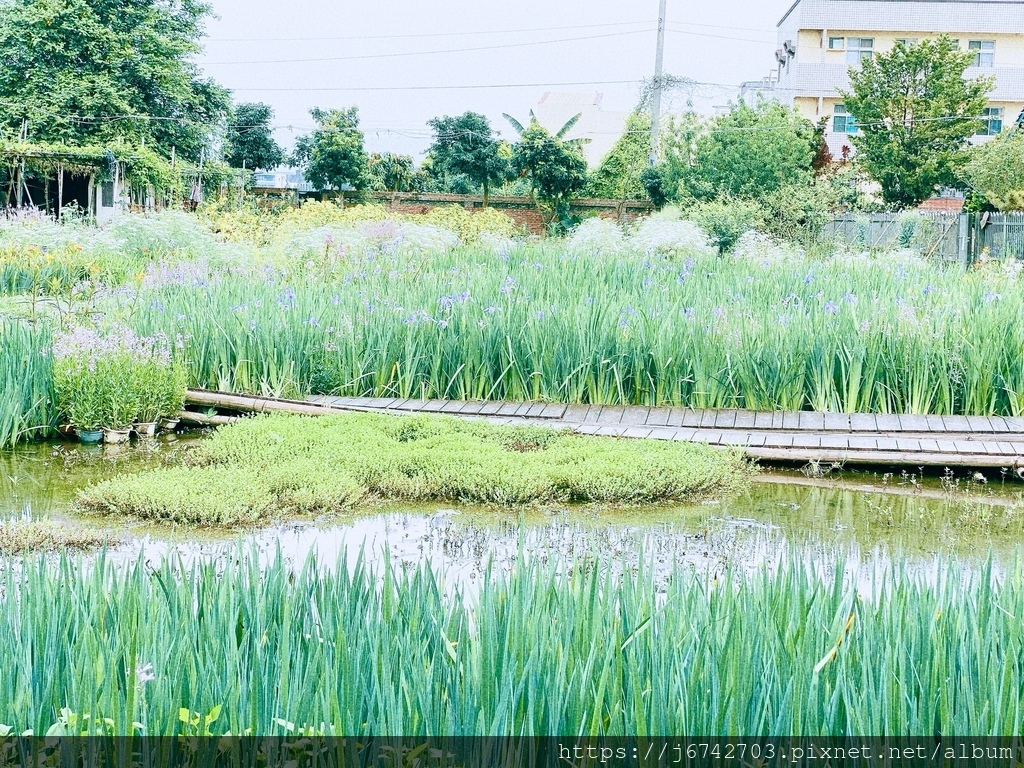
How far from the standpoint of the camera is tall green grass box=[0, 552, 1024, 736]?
2.15m

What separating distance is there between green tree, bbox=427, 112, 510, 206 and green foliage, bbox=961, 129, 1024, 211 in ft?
43.9

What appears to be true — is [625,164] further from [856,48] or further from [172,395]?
[172,395]

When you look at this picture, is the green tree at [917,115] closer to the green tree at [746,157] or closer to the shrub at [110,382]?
the green tree at [746,157]

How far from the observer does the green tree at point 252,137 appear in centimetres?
3572

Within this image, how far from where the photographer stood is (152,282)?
426 inches

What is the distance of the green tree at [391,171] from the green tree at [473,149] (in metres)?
1.89

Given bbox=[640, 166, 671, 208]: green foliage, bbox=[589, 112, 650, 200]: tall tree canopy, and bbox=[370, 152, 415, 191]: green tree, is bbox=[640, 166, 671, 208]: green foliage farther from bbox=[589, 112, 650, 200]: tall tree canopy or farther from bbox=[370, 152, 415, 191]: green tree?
bbox=[370, 152, 415, 191]: green tree

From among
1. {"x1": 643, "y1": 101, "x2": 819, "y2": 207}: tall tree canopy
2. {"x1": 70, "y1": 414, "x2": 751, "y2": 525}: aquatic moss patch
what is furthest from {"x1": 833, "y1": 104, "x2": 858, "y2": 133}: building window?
{"x1": 70, "y1": 414, "x2": 751, "y2": 525}: aquatic moss patch

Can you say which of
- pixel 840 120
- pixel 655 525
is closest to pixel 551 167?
pixel 840 120

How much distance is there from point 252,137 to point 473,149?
7.98 meters

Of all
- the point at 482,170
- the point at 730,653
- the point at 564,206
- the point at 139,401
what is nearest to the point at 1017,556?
the point at 730,653

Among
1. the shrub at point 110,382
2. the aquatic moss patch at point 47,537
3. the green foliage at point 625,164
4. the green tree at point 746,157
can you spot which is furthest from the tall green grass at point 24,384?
the green foliage at point 625,164

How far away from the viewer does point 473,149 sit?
106 ft

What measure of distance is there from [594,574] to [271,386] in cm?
617
